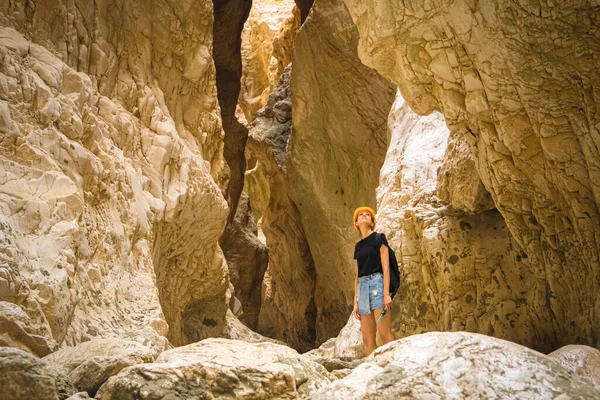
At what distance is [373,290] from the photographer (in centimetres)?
539

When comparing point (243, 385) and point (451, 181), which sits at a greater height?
point (451, 181)

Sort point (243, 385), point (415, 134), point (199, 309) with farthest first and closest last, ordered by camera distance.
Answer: point (199, 309) < point (415, 134) < point (243, 385)

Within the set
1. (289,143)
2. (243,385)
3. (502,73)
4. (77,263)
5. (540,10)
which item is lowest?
(243,385)

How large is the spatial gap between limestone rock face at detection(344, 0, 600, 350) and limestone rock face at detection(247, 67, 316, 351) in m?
11.4

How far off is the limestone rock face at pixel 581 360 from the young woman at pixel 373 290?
1680 millimetres

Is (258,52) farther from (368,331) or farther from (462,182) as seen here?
(368,331)

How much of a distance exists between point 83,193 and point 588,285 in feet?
15.0

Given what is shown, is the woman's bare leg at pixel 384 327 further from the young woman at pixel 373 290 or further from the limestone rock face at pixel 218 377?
the limestone rock face at pixel 218 377

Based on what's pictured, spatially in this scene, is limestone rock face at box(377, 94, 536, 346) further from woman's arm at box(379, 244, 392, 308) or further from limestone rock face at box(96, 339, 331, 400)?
→ limestone rock face at box(96, 339, 331, 400)

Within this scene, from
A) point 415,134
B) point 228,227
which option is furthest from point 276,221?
point 415,134

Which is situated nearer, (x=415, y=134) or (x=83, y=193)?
(x=83, y=193)

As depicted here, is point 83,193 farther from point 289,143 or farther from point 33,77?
point 289,143

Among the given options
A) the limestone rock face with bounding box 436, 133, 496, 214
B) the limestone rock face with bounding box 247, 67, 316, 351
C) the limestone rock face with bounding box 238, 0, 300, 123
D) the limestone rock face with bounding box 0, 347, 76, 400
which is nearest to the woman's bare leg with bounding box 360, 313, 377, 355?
the limestone rock face with bounding box 436, 133, 496, 214

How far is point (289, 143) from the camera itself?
53.6 ft
